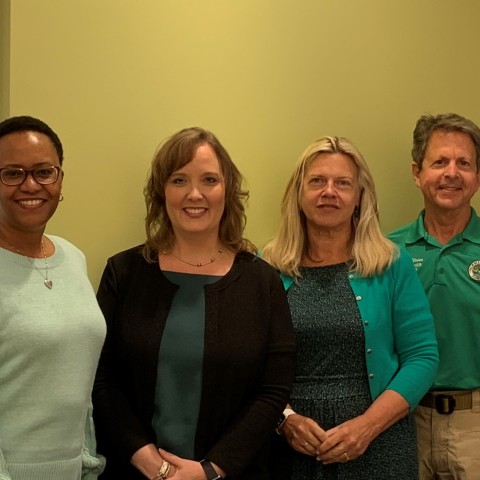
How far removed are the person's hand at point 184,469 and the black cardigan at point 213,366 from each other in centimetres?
4

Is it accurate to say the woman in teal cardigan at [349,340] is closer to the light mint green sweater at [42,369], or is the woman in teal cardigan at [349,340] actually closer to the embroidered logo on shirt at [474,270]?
the embroidered logo on shirt at [474,270]

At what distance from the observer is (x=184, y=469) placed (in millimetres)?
1908

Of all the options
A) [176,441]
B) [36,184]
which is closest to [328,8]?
[36,184]

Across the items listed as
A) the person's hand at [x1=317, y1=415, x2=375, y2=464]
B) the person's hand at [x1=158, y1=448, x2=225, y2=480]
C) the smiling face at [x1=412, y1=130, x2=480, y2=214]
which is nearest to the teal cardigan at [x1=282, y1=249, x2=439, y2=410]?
the person's hand at [x1=317, y1=415, x2=375, y2=464]

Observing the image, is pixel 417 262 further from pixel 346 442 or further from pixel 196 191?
pixel 196 191

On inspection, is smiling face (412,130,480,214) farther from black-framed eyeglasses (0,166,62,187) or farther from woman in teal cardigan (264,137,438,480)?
black-framed eyeglasses (0,166,62,187)

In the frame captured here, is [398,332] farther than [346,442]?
Yes

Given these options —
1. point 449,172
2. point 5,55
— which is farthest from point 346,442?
point 5,55

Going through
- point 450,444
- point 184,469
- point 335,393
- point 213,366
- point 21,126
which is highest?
point 21,126

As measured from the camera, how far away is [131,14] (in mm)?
2188

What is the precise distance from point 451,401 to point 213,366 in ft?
3.10

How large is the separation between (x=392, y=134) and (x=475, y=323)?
0.83 m

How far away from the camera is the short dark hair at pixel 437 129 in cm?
262

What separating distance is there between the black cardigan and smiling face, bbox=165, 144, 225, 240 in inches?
6.4
